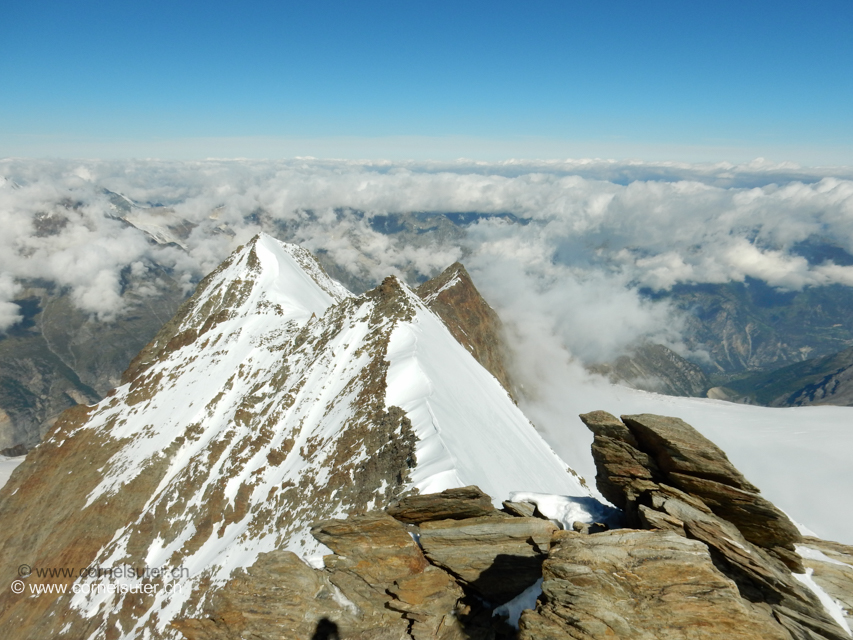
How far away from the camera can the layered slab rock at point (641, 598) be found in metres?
11.3

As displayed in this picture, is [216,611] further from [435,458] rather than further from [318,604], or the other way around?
[435,458]

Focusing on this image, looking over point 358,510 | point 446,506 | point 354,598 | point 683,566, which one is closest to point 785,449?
point 358,510

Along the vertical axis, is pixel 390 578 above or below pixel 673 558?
below

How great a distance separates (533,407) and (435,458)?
320 ft

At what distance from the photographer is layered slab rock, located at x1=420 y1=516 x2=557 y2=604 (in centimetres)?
1558

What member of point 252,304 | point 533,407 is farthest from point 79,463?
point 533,407

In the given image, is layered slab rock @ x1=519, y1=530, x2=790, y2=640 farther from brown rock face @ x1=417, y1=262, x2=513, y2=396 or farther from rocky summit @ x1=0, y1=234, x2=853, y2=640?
brown rock face @ x1=417, y1=262, x2=513, y2=396

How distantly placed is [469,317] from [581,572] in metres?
99.3

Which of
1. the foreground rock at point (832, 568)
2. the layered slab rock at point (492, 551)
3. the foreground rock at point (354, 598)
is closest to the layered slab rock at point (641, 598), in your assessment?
the layered slab rock at point (492, 551)

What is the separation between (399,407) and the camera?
133 feet

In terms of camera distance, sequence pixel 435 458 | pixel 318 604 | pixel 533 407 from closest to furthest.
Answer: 1. pixel 318 604
2. pixel 435 458
3. pixel 533 407

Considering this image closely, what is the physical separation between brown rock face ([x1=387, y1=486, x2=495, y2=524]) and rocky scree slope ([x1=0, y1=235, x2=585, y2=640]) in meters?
10.1

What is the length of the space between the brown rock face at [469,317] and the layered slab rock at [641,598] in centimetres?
7842

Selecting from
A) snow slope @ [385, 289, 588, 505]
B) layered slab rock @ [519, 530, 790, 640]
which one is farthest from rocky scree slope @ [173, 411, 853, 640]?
snow slope @ [385, 289, 588, 505]
